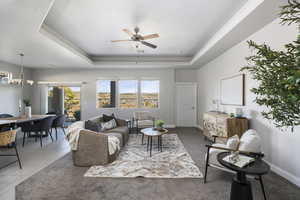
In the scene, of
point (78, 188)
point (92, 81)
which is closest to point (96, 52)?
point (92, 81)

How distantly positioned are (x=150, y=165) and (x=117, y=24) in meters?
3.17

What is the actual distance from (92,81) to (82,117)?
167cm

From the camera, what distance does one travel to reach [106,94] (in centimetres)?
668

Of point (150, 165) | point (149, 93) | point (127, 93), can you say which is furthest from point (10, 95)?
point (150, 165)

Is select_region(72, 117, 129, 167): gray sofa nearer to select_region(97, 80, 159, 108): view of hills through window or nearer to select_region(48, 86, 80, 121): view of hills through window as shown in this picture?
select_region(97, 80, 159, 108): view of hills through window

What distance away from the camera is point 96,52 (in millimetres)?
5523

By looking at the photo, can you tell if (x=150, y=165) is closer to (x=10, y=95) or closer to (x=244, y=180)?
(x=244, y=180)

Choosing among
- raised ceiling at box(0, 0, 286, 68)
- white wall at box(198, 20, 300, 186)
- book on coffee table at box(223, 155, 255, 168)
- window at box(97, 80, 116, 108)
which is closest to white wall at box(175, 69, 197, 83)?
raised ceiling at box(0, 0, 286, 68)

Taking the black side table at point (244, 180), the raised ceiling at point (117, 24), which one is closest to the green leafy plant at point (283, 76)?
the black side table at point (244, 180)

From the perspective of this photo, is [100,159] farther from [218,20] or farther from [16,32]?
[218,20]

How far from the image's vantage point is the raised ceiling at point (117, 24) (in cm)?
250

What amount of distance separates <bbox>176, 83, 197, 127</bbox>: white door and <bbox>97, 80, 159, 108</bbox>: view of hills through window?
3.36 ft

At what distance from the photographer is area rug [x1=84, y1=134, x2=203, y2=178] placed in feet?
8.55

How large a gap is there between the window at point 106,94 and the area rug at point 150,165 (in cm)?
316
